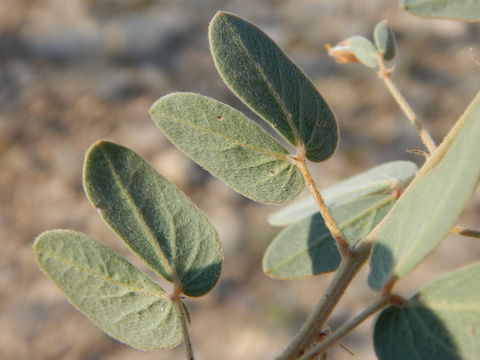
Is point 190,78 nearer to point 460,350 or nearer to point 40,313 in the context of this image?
point 40,313

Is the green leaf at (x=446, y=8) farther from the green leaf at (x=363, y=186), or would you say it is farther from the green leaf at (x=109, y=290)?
the green leaf at (x=109, y=290)

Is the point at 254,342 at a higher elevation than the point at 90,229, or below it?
below

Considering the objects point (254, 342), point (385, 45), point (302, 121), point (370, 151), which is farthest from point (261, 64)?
point (370, 151)

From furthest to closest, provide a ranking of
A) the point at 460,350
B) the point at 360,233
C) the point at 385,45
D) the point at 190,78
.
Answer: the point at 190,78 → the point at 385,45 → the point at 360,233 → the point at 460,350

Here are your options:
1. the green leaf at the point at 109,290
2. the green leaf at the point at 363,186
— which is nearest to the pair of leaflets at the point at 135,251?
the green leaf at the point at 109,290

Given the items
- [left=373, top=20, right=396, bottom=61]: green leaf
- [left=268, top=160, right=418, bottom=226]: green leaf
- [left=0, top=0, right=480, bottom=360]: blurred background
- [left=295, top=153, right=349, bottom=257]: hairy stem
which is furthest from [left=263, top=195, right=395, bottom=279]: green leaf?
[left=0, top=0, right=480, bottom=360]: blurred background
